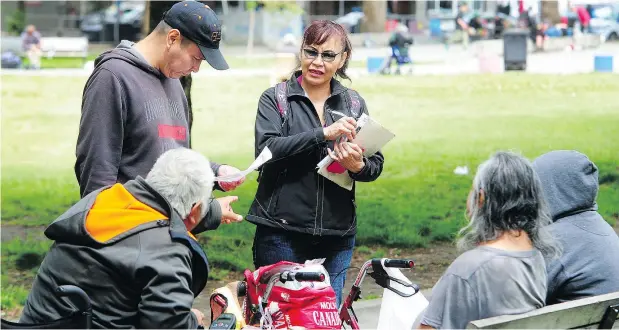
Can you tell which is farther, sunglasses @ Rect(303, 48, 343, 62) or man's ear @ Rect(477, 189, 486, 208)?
sunglasses @ Rect(303, 48, 343, 62)

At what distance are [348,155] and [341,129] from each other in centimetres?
13

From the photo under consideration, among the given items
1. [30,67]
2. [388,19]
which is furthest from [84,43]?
[388,19]

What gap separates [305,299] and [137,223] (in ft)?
3.37

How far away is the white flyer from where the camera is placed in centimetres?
473

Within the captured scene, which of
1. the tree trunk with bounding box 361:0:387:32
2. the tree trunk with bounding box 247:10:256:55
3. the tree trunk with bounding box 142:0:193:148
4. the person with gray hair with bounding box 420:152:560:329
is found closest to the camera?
the person with gray hair with bounding box 420:152:560:329

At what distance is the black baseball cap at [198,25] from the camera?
4758 millimetres

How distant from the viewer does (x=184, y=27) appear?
4758 millimetres

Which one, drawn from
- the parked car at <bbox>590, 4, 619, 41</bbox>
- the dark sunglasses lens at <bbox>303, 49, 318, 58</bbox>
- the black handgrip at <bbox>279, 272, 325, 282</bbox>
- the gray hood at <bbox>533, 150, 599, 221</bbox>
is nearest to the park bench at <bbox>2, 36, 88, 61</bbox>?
the parked car at <bbox>590, 4, 619, 41</bbox>

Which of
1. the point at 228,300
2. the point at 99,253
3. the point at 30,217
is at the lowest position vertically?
the point at 30,217

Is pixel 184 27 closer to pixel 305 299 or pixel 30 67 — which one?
pixel 305 299

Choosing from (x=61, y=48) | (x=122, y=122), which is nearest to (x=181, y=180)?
(x=122, y=122)

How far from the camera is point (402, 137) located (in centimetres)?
1764

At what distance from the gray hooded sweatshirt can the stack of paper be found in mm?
718

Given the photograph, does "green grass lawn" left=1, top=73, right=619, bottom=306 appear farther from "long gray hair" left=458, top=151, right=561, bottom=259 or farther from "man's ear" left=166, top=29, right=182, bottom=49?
"long gray hair" left=458, top=151, right=561, bottom=259
